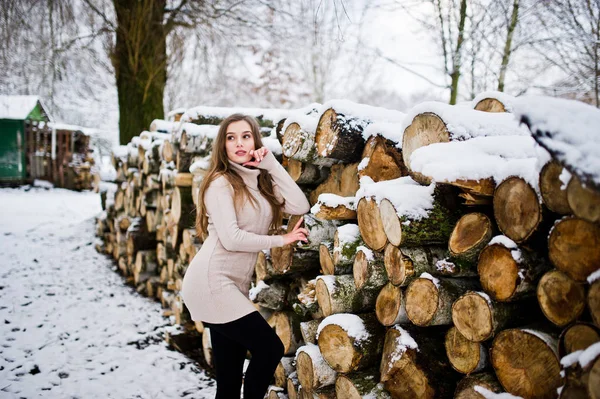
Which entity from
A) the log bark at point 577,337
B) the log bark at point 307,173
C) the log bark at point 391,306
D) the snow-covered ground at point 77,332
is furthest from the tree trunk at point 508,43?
the snow-covered ground at point 77,332

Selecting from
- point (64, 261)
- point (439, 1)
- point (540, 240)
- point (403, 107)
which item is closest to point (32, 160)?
point (64, 261)

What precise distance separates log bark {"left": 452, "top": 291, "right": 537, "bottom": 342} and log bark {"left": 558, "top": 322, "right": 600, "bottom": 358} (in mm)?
214

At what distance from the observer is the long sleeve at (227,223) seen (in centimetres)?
213

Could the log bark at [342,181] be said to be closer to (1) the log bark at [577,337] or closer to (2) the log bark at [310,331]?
(2) the log bark at [310,331]

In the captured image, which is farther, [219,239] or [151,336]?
[151,336]

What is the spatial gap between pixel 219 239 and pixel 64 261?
194 inches

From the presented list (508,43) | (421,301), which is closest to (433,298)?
(421,301)

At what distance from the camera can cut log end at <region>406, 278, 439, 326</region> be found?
5.49ft

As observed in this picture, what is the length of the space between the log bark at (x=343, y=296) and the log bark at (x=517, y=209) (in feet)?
2.70

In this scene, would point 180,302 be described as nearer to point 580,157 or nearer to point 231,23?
point 580,157

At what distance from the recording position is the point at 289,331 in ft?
8.71

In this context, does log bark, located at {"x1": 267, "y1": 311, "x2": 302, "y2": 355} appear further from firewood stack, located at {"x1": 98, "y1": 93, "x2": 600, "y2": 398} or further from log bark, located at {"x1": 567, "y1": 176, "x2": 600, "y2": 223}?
log bark, located at {"x1": 567, "y1": 176, "x2": 600, "y2": 223}

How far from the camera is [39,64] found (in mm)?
6777

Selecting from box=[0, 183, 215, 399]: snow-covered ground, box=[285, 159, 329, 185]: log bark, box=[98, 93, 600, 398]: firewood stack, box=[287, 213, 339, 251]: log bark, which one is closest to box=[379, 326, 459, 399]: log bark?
box=[98, 93, 600, 398]: firewood stack
